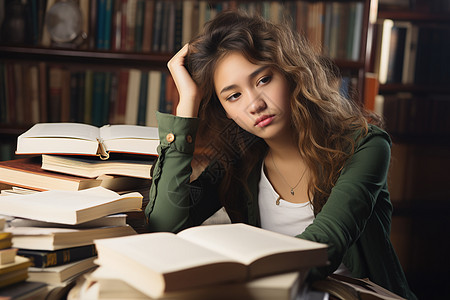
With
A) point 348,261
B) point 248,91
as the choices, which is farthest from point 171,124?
point 348,261

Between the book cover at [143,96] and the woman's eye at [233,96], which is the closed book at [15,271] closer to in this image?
the woman's eye at [233,96]

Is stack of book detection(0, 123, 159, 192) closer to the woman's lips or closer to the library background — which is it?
the woman's lips

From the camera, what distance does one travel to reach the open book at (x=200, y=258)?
1.68ft

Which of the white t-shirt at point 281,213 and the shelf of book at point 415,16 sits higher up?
the shelf of book at point 415,16

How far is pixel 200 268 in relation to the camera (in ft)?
1.70

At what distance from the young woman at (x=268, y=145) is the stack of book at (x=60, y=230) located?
0.24 metres

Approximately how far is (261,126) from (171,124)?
21 centimetres

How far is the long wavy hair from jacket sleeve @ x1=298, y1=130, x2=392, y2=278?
0.16ft

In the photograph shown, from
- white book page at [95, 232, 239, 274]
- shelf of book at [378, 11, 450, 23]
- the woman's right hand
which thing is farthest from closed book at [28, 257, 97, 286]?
shelf of book at [378, 11, 450, 23]

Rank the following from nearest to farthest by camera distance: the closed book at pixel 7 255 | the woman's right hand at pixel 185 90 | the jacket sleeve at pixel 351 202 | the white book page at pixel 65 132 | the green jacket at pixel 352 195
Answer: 1. the closed book at pixel 7 255
2. the jacket sleeve at pixel 351 202
3. the green jacket at pixel 352 195
4. the white book page at pixel 65 132
5. the woman's right hand at pixel 185 90

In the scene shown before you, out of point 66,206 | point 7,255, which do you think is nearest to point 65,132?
point 66,206

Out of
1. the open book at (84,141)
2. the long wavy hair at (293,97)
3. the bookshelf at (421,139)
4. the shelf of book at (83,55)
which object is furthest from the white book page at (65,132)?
the bookshelf at (421,139)

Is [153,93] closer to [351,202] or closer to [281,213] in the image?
[281,213]

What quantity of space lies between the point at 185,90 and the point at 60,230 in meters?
0.58
